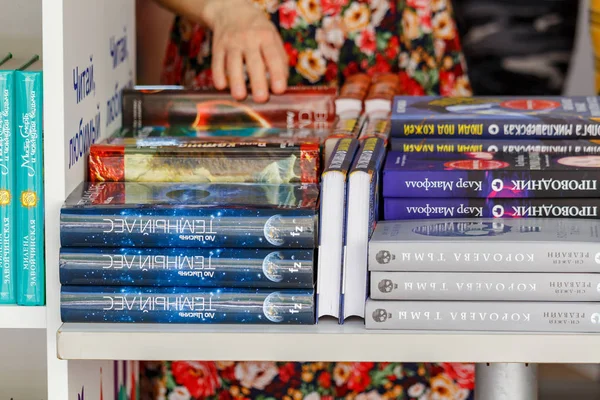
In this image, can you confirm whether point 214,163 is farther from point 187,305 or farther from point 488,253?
point 488,253

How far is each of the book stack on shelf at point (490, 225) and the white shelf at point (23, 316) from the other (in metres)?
0.39

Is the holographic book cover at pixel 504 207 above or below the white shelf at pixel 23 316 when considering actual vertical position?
above

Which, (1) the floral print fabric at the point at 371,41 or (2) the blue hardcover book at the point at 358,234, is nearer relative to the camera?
(2) the blue hardcover book at the point at 358,234

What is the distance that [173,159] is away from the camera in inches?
48.0

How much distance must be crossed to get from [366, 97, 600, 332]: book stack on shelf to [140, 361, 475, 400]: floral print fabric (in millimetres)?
512

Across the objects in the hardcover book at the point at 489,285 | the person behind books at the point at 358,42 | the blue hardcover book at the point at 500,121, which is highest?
the person behind books at the point at 358,42

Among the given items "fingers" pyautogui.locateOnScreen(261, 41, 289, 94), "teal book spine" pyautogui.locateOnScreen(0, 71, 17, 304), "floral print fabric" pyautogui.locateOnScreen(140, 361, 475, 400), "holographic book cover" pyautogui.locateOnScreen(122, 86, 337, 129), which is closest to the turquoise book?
"teal book spine" pyautogui.locateOnScreen(0, 71, 17, 304)

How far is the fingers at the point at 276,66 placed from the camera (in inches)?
57.1

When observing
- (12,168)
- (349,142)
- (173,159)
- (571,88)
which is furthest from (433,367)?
(571,88)

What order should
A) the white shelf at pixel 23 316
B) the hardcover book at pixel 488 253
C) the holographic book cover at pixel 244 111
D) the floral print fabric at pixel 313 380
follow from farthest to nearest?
the floral print fabric at pixel 313 380
the holographic book cover at pixel 244 111
the white shelf at pixel 23 316
the hardcover book at pixel 488 253

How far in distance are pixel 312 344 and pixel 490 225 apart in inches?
9.8

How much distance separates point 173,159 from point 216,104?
24 centimetres

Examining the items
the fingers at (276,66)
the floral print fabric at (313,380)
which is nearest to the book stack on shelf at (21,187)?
the fingers at (276,66)

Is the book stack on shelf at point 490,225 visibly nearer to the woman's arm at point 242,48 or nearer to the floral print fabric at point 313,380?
the woman's arm at point 242,48
